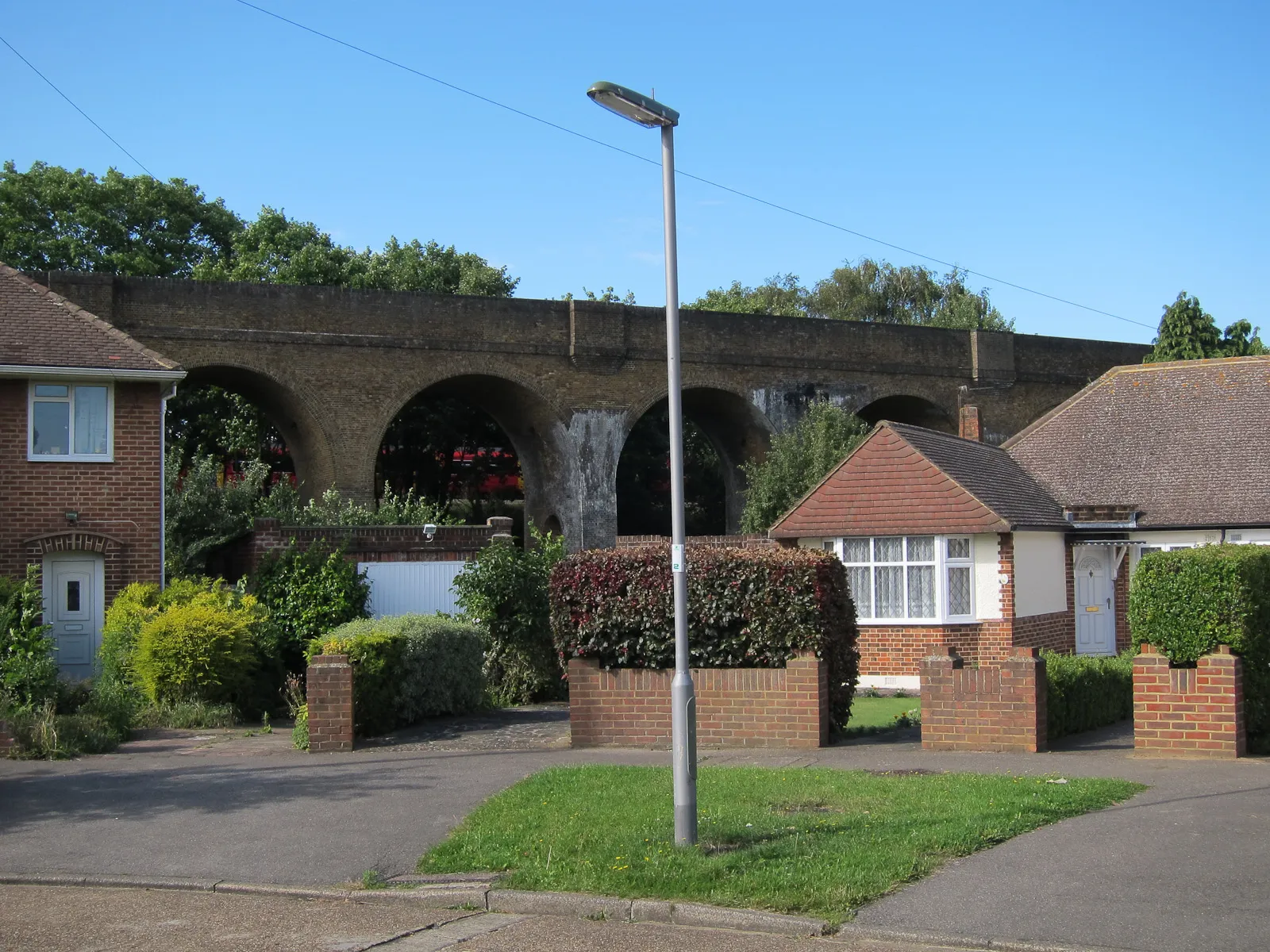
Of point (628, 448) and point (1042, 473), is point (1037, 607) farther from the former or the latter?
point (628, 448)

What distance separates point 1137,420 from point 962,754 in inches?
711

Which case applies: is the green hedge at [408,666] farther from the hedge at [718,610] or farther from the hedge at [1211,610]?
the hedge at [1211,610]

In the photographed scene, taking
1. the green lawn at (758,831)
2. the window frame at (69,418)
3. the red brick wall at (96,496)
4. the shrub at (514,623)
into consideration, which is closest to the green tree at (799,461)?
the shrub at (514,623)

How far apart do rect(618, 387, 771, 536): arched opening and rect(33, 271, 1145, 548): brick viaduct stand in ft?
0.36

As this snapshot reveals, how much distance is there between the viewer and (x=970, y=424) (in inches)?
1187

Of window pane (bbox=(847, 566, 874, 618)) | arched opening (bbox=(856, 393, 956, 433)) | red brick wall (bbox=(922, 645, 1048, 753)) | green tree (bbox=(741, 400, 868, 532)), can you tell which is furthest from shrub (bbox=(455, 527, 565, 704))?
arched opening (bbox=(856, 393, 956, 433))

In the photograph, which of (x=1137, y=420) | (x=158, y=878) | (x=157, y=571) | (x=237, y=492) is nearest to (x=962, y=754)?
(x=158, y=878)

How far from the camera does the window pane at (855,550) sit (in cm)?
2300

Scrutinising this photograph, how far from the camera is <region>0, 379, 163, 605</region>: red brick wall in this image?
1978 centimetres

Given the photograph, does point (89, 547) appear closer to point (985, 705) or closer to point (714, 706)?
point (714, 706)

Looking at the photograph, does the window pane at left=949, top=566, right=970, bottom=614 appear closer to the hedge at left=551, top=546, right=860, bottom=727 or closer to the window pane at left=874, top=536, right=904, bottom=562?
the window pane at left=874, top=536, right=904, bottom=562

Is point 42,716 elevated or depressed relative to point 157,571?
depressed

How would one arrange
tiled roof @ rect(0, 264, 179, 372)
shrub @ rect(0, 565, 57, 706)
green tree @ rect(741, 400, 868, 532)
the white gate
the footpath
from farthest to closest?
1. green tree @ rect(741, 400, 868, 532)
2. the white gate
3. tiled roof @ rect(0, 264, 179, 372)
4. shrub @ rect(0, 565, 57, 706)
5. the footpath

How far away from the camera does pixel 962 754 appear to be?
491 inches
